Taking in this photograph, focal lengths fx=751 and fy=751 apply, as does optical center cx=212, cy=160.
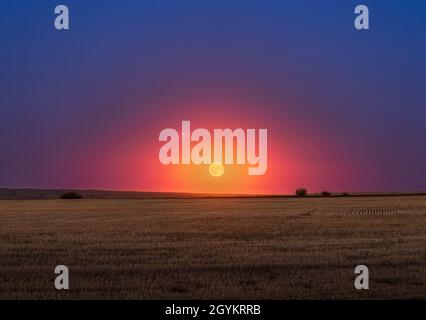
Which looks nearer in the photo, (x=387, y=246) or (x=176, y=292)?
(x=176, y=292)

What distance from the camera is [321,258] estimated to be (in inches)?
798

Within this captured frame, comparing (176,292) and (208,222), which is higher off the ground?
(208,222)

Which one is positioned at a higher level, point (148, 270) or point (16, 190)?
point (16, 190)

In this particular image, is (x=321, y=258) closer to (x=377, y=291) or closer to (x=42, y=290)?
(x=377, y=291)
